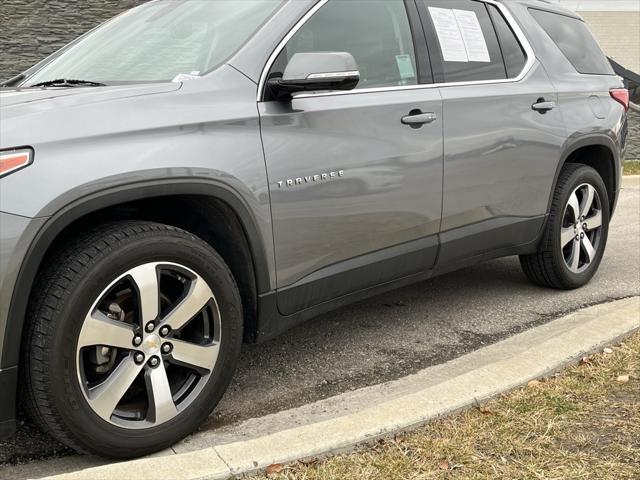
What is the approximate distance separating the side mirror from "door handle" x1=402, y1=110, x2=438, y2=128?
23.2 inches

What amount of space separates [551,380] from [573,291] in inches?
73.9

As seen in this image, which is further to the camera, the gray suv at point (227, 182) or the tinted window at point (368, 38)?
the tinted window at point (368, 38)

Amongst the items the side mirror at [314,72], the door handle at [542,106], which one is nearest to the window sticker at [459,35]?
the door handle at [542,106]

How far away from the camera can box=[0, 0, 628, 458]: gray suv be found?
2.32 m

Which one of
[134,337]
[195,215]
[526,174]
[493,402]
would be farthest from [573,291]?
[134,337]

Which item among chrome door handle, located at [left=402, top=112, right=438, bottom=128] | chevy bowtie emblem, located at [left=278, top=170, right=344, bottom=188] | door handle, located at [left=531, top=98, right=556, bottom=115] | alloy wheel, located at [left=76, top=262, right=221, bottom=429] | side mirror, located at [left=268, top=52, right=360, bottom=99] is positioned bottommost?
alloy wheel, located at [left=76, top=262, right=221, bottom=429]

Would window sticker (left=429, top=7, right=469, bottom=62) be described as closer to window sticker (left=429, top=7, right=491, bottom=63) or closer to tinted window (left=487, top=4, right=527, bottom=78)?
window sticker (left=429, top=7, right=491, bottom=63)

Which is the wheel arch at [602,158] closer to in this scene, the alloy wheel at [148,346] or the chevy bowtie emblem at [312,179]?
the chevy bowtie emblem at [312,179]

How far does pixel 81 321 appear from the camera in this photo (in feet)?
7.68

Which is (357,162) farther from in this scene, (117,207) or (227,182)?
(117,207)

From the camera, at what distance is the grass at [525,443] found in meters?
2.40

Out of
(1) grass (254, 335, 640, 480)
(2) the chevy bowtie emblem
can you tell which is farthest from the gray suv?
(1) grass (254, 335, 640, 480)

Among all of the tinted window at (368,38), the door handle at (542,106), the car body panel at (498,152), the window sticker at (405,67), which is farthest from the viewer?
the door handle at (542,106)

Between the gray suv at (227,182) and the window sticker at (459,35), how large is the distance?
13 millimetres
